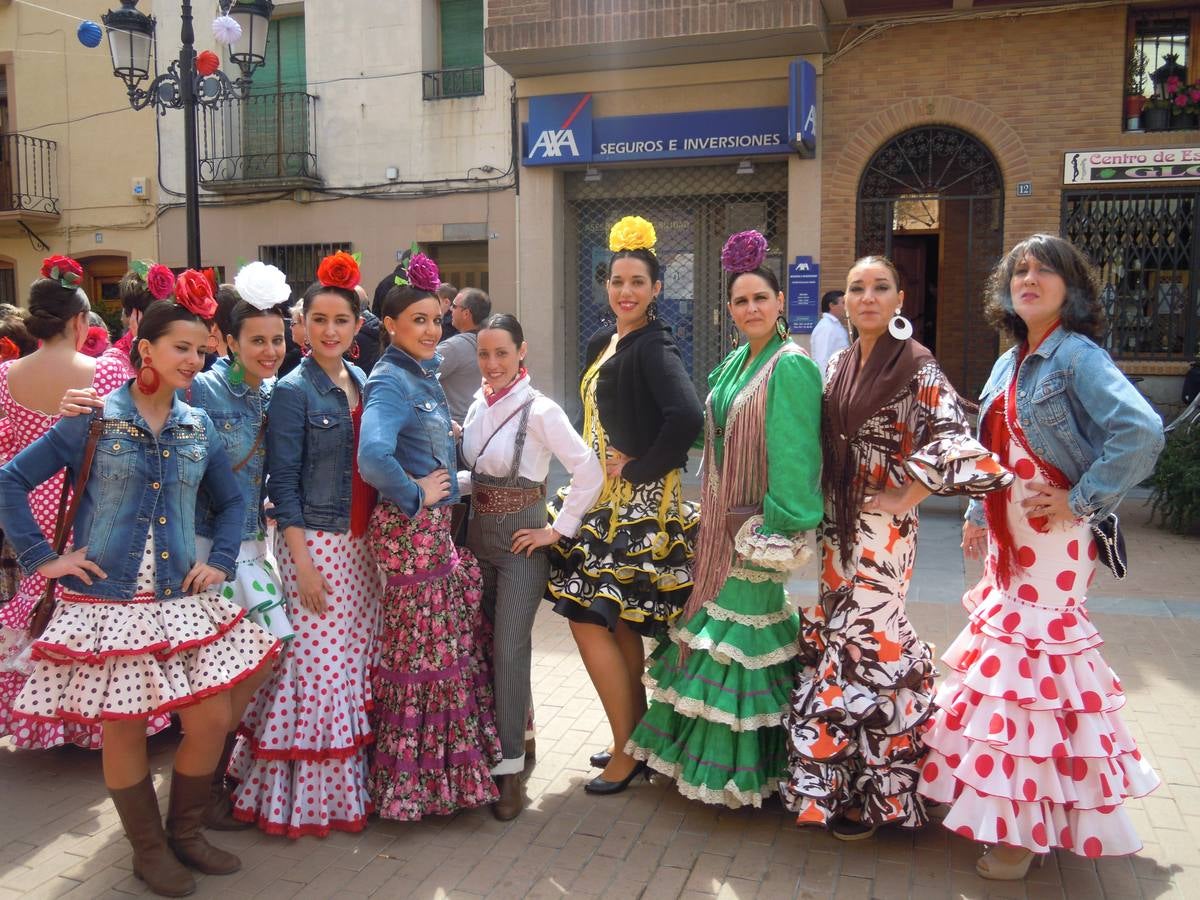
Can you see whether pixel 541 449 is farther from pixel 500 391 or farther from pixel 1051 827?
pixel 1051 827

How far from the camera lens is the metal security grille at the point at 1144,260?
11.0 meters

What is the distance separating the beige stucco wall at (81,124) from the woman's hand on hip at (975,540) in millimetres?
14300

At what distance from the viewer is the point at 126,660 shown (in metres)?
3.18

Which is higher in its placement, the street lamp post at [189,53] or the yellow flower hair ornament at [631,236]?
the street lamp post at [189,53]

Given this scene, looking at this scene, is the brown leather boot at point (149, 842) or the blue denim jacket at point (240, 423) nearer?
the brown leather boot at point (149, 842)

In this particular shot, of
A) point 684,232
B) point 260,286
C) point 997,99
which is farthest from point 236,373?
point 997,99

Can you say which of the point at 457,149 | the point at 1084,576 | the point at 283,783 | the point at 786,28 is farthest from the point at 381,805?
the point at 457,149

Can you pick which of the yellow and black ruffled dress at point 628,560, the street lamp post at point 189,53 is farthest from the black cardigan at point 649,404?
the street lamp post at point 189,53

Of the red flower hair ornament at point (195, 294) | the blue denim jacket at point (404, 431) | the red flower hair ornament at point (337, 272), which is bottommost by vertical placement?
the blue denim jacket at point (404, 431)

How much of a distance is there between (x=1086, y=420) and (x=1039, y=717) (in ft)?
3.12

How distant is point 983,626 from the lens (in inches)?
136

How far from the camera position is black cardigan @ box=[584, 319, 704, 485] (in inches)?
146

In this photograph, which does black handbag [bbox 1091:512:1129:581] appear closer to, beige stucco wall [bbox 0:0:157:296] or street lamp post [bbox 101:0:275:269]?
street lamp post [bbox 101:0:275:269]

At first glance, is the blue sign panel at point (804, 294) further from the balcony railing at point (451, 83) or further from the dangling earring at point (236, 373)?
the dangling earring at point (236, 373)
